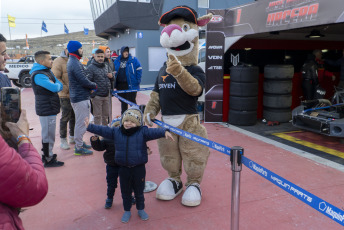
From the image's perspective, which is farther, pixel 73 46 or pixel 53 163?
pixel 73 46

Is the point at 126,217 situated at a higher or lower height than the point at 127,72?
lower

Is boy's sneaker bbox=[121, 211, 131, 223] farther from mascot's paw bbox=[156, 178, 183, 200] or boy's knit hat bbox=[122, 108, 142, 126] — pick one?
boy's knit hat bbox=[122, 108, 142, 126]

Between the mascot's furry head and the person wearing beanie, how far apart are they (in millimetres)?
968

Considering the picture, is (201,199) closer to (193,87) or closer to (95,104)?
(193,87)

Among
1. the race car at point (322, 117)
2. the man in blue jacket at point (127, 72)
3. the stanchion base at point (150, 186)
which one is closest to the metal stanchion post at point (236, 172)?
the stanchion base at point (150, 186)

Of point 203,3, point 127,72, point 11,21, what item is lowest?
point 127,72

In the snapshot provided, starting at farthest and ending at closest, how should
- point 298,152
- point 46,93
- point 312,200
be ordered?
point 298,152 < point 46,93 < point 312,200

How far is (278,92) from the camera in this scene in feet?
23.3

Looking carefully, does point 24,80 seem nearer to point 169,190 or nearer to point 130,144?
point 169,190

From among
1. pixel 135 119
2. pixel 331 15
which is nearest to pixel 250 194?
pixel 135 119

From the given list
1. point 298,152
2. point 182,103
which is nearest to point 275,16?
point 298,152

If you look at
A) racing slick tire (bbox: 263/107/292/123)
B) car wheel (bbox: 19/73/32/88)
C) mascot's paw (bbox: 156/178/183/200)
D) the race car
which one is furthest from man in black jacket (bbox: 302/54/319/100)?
car wheel (bbox: 19/73/32/88)

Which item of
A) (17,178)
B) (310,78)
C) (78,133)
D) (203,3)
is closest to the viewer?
(17,178)

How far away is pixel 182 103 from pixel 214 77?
4039mm
